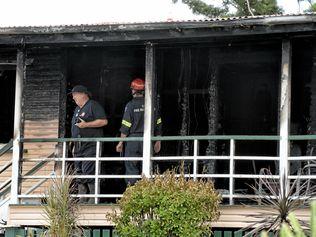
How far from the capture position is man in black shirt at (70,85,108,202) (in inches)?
481

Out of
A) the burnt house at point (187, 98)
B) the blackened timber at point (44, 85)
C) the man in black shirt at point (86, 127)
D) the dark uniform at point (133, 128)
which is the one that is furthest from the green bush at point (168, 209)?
the blackened timber at point (44, 85)

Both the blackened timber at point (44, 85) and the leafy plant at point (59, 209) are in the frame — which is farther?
the blackened timber at point (44, 85)

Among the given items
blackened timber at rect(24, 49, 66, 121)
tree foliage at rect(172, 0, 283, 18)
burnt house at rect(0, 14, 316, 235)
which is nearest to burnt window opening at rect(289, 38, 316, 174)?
burnt house at rect(0, 14, 316, 235)

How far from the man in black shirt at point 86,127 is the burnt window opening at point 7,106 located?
298cm

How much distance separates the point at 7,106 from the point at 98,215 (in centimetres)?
463

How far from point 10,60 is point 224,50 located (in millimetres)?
4006

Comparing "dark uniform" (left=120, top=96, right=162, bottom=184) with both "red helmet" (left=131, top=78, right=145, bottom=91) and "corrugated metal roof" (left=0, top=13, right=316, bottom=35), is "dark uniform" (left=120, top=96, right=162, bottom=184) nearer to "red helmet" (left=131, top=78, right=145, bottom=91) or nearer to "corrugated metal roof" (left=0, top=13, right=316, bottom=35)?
"red helmet" (left=131, top=78, right=145, bottom=91)

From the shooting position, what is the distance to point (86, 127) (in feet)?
40.7

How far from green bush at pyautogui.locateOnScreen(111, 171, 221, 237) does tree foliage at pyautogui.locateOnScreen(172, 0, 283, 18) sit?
80.7ft

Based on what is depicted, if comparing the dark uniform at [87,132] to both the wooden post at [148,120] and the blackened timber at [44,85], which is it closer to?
the wooden post at [148,120]

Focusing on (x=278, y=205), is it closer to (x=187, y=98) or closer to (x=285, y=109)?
(x=285, y=109)

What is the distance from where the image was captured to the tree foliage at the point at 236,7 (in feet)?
113

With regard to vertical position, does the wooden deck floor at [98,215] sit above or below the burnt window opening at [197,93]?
below

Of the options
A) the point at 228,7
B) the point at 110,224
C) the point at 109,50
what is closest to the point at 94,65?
the point at 109,50
